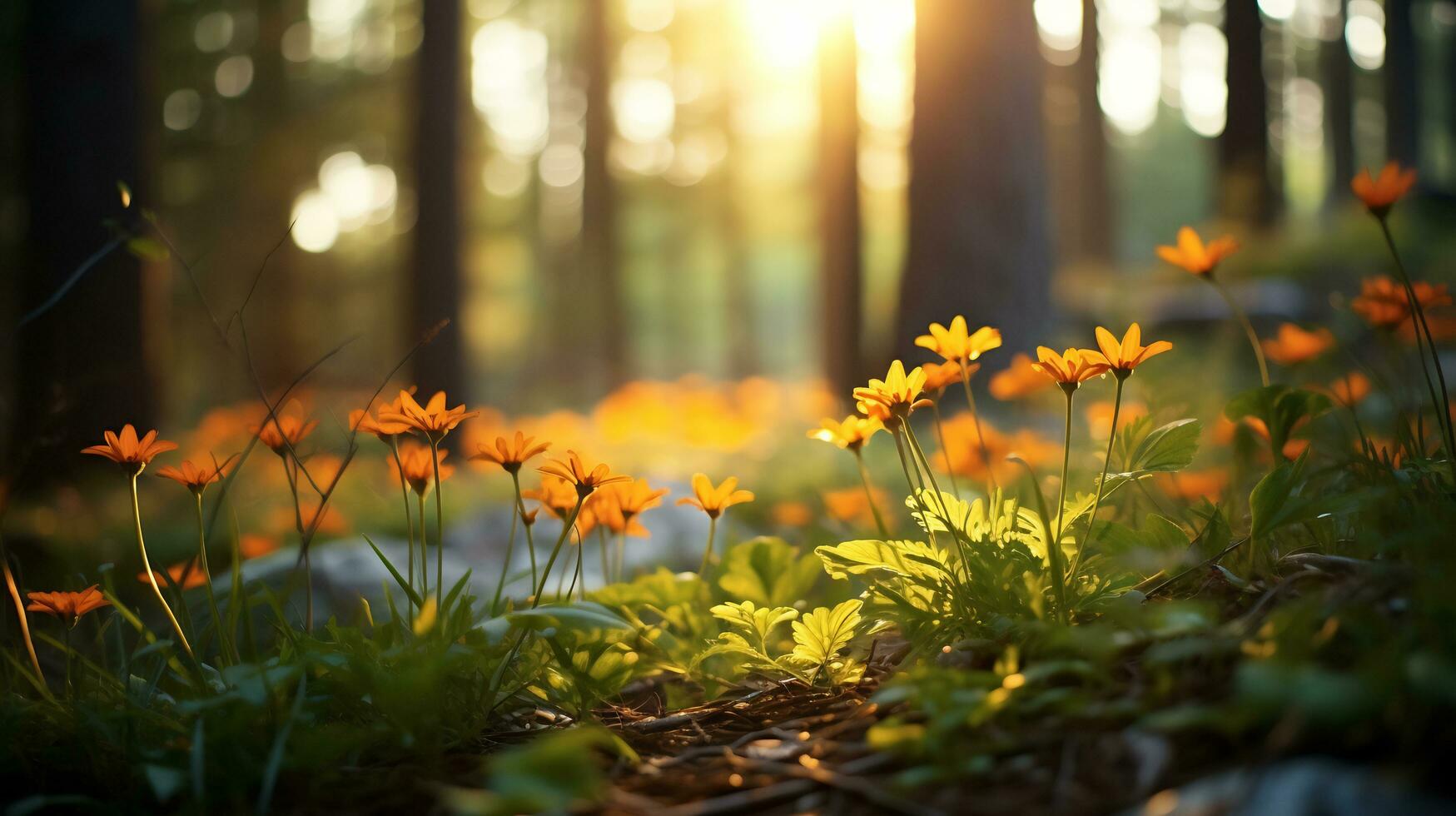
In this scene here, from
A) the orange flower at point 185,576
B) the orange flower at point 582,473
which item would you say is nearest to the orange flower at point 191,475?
the orange flower at point 185,576

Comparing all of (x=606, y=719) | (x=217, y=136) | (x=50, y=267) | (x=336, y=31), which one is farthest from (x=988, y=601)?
(x=336, y=31)

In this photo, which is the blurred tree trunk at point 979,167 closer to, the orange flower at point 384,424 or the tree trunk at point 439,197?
the tree trunk at point 439,197

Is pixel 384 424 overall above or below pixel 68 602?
above

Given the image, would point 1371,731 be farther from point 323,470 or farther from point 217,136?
point 217,136

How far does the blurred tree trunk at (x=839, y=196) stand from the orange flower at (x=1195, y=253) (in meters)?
6.17

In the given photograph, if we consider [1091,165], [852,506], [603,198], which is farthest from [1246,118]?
[603,198]

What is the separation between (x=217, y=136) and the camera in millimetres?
9562

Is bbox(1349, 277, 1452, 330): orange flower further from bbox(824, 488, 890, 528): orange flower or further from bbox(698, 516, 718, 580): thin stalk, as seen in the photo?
bbox(698, 516, 718, 580): thin stalk

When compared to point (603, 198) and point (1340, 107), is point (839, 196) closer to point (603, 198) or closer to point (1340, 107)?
point (603, 198)

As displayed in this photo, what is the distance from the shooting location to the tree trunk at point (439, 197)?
612 centimetres

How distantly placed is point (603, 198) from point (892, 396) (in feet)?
38.0

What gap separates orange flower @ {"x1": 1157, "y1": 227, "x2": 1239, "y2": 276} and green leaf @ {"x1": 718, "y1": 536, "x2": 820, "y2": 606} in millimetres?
836

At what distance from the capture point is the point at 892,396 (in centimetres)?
129

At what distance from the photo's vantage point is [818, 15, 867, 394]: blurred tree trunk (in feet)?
26.2
